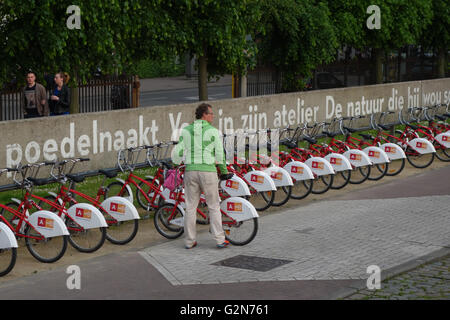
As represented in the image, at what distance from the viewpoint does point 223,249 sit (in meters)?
10.3

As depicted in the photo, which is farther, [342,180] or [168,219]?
[342,180]

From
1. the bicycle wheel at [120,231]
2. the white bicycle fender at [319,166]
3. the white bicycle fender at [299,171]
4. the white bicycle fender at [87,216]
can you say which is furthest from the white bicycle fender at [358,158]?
the white bicycle fender at [87,216]

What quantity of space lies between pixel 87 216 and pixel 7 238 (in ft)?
4.01

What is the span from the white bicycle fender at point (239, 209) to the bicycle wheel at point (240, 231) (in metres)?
0.09

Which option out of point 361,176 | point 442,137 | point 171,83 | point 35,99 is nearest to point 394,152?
point 361,176

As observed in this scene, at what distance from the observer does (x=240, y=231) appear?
10.6 metres

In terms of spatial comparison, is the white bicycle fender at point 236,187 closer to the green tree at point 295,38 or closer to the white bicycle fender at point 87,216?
the white bicycle fender at point 87,216

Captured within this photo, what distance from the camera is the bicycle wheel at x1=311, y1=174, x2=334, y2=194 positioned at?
13989 millimetres

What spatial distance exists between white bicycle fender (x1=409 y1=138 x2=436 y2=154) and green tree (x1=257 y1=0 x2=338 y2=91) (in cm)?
711

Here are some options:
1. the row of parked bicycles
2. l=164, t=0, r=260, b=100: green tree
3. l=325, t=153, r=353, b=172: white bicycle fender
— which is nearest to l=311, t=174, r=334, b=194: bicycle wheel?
the row of parked bicycles

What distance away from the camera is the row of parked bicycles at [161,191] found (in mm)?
9836

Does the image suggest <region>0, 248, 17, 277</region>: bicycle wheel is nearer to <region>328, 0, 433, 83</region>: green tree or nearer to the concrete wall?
the concrete wall

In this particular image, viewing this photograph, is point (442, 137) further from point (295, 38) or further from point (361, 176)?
point (295, 38)
